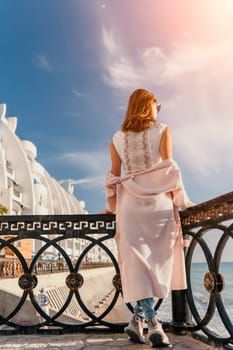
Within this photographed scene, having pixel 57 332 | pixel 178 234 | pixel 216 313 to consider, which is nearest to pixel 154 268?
pixel 178 234

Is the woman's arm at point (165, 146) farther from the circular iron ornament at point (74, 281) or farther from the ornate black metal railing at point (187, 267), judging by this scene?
the circular iron ornament at point (74, 281)

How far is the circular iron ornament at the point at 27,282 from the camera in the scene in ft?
9.79

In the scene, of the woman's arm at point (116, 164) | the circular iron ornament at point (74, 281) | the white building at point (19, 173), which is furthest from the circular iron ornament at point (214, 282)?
the white building at point (19, 173)

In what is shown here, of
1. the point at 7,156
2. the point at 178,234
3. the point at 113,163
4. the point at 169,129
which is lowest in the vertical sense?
the point at 178,234

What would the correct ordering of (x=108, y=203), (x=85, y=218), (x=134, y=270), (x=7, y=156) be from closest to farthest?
(x=134, y=270)
(x=108, y=203)
(x=85, y=218)
(x=7, y=156)

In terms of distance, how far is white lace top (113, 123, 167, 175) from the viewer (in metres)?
2.63

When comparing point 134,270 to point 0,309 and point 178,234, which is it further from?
point 0,309

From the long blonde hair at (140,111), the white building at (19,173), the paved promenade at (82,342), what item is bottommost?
→ the paved promenade at (82,342)

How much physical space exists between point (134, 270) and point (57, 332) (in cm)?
100

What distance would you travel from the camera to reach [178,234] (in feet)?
8.59

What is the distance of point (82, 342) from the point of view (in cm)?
262

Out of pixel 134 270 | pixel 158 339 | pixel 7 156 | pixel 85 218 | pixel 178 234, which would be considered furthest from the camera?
pixel 7 156

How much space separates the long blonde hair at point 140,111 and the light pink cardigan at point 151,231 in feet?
1.16

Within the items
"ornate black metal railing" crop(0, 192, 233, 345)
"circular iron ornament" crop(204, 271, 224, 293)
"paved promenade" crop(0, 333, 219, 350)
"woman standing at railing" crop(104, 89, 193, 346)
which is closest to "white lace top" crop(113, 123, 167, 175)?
"woman standing at railing" crop(104, 89, 193, 346)
